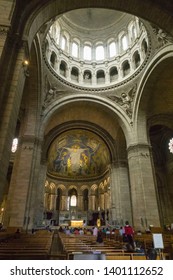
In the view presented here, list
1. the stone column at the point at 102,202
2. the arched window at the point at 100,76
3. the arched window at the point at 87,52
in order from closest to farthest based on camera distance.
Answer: the arched window at the point at 100,76
the arched window at the point at 87,52
the stone column at the point at 102,202

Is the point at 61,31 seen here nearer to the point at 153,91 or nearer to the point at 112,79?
the point at 112,79

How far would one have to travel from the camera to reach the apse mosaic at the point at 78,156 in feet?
82.3

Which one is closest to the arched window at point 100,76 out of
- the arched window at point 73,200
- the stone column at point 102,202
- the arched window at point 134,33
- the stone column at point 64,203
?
the arched window at point 134,33

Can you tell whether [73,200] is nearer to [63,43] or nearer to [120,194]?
[120,194]

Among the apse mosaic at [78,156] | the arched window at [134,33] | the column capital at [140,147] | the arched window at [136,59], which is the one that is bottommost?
the column capital at [140,147]

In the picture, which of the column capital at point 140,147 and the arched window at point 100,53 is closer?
the column capital at point 140,147

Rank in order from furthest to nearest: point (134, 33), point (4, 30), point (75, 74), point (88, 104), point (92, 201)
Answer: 1. point (92, 201)
2. point (75, 74)
3. point (88, 104)
4. point (134, 33)
5. point (4, 30)

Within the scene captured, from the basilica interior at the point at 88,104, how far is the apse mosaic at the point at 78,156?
0.60ft

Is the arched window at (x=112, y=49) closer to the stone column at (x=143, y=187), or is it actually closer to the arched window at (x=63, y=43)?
the arched window at (x=63, y=43)

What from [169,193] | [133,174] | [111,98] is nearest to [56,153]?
[111,98]

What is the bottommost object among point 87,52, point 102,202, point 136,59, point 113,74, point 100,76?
point 102,202

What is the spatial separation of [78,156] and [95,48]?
15.7 meters

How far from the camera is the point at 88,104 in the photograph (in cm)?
1836

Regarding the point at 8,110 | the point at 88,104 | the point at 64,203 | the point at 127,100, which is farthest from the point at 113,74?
the point at 64,203
